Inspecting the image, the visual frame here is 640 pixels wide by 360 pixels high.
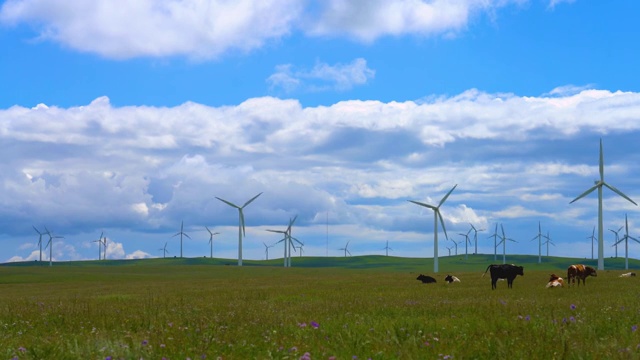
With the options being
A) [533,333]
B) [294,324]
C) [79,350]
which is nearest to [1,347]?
[79,350]

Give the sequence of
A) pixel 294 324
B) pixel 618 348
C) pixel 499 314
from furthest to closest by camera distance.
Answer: pixel 499 314, pixel 294 324, pixel 618 348

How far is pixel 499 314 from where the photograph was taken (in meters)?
14.7

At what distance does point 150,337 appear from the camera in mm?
11406

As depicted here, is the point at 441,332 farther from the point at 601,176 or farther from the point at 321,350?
the point at 601,176

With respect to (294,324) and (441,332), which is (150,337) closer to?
(294,324)

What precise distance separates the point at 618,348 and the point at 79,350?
7.49m

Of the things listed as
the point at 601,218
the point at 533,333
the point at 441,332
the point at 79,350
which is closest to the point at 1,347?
the point at 79,350

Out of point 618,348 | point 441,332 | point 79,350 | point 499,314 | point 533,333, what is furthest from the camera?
point 499,314

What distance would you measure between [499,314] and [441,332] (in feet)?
11.5

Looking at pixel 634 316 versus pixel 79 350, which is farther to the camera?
pixel 634 316

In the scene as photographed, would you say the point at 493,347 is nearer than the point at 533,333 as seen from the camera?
Yes

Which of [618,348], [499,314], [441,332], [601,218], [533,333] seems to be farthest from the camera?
[601,218]

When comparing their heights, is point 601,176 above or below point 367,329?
above

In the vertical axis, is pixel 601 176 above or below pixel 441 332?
above
